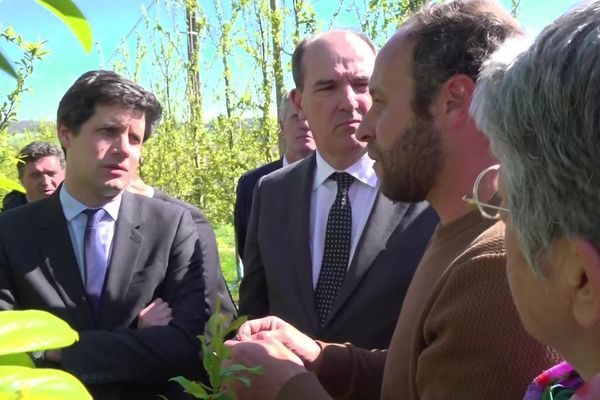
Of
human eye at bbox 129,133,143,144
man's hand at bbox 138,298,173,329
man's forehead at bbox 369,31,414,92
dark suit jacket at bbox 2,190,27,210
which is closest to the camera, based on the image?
man's forehead at bbox 369,31,414,92

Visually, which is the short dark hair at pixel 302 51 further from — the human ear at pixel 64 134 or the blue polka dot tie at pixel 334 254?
the human ear at pixel 64 134

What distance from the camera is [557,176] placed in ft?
3.06

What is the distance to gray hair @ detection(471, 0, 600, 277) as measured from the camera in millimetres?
881

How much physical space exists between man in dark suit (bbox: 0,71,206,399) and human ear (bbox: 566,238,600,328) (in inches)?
82.6

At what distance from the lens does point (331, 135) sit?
313 cm

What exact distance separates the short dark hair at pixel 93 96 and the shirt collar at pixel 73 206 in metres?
0.35

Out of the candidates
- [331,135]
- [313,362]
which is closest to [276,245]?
[331,135]

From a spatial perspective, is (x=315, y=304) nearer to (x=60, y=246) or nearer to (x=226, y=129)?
(x=60, y=246)

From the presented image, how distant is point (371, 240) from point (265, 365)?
3.35 feet

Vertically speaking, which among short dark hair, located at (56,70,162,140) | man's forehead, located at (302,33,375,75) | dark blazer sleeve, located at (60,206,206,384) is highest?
man's forehead, located at (302,33,375,75)

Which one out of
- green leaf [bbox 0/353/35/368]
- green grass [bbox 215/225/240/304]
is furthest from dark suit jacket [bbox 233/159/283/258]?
green leaf [bbox 0/353/35/368]

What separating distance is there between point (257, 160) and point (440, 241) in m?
6.63

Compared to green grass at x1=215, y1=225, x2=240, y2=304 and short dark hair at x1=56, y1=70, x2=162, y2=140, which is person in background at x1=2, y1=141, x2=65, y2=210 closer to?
green grass at x1=215, y1=225, x2=240, y2=304

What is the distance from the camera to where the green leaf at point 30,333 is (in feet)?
2.39
